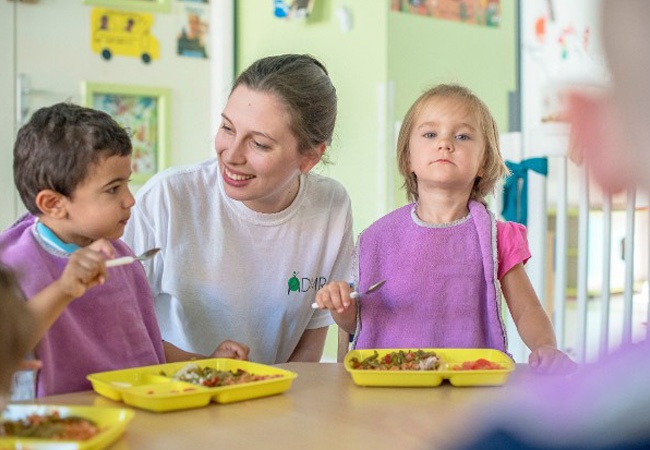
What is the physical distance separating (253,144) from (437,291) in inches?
16.3

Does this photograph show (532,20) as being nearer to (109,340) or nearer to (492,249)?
(492,249)

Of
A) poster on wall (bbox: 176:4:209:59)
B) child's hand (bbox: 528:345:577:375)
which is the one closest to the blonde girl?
child's hand (bbox: 528:345:577:375)

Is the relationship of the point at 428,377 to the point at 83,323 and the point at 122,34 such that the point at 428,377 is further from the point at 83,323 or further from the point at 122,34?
the point at 122,34

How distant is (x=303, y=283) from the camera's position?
65.4 inches

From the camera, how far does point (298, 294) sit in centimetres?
166

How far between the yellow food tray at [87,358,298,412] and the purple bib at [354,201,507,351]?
1.16ft

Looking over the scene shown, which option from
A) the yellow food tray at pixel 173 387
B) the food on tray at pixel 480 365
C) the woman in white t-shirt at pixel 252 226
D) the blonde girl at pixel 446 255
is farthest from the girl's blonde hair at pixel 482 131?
the yellow food tray at pixel 173 387

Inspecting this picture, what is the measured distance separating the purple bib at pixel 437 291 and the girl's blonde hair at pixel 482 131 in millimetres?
62

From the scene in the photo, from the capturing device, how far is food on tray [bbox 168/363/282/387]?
1026 mm

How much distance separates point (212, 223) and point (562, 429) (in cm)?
139

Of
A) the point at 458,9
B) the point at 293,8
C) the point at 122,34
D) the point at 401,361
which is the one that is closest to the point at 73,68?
the point at 122,34

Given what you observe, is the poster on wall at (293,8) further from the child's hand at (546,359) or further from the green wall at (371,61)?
the child's hand at (546,359)

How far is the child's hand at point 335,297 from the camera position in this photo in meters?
1.30

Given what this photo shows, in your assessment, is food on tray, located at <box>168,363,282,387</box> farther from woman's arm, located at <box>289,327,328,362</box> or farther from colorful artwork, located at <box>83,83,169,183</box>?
colorful artwork, located at <box>83,83,169,183</box>
